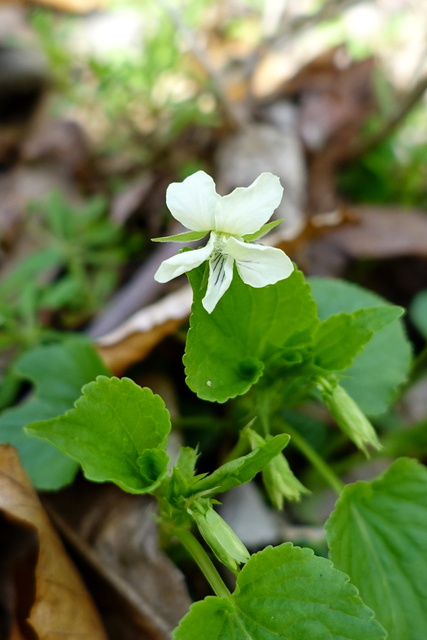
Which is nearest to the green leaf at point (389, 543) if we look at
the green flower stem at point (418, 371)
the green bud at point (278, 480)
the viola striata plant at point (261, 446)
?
the viola striata plant at point (261, 446)

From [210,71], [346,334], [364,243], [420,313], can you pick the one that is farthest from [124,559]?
[210,71]

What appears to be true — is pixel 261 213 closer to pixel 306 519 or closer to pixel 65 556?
pixel 65 556

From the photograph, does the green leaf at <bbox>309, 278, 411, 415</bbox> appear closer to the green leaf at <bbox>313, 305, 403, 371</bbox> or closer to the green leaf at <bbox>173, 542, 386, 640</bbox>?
the green leaf at <bbox>313, 305, 403, 371</bbox>

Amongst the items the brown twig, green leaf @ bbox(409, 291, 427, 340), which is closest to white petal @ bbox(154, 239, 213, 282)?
green leaf @ bbox(409, 291, 427, 340)

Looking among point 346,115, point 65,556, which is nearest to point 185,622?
point 65,556

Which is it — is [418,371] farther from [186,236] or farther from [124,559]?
[186,236]
